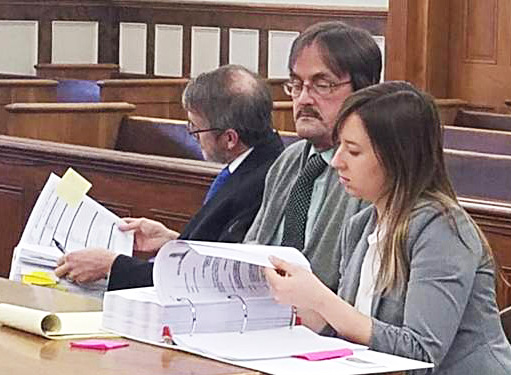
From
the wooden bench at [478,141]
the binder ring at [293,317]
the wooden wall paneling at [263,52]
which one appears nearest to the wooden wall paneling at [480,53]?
the wooden bench at [478,141]

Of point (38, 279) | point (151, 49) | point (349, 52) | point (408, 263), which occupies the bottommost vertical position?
point (38, 279)

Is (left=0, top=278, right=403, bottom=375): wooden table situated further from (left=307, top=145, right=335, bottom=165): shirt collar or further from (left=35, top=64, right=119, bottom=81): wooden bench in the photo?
(left=35, top=64, right=119, bottom=81): wooden bench

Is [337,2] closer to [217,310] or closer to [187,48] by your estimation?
[187,48]

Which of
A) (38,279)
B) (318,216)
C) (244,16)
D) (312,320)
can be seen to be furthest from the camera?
(244,16)

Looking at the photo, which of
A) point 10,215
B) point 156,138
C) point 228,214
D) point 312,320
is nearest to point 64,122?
point 156,138

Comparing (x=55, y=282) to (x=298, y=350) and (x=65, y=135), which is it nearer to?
(x=298, y=350)

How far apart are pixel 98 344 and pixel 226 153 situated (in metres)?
1.20

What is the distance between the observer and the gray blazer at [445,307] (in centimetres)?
221

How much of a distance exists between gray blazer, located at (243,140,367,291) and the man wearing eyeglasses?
Answer: 0.59 feet

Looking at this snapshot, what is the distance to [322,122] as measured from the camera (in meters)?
2.81

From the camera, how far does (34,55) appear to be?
11.3 meters

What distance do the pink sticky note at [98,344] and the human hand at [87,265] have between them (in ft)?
3.41

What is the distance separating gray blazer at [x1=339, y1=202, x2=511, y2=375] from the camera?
2.21m

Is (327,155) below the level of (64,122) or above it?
above
